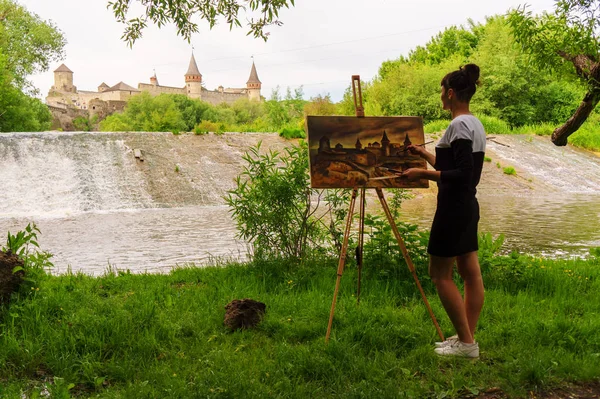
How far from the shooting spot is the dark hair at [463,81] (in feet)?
12.1

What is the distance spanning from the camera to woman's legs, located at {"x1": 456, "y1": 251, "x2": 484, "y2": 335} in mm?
3744

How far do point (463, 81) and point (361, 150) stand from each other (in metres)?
1.31

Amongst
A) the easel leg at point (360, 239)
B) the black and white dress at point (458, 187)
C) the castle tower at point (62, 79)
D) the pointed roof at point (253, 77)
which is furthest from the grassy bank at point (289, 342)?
the pointed roof at point (253, 77)

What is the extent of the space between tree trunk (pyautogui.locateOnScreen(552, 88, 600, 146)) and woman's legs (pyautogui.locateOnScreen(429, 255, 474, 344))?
272 cm

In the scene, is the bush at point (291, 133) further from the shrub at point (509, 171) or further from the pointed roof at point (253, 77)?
the pointed roof at point (253, 77)

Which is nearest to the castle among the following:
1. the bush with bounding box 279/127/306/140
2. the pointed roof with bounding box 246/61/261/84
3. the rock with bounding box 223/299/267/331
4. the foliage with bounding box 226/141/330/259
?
the pointed roof with bounding box 246/61/261/84

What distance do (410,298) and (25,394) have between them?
3537 millimetres

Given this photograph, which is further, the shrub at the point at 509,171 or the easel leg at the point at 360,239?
the shrub at the point at 509,171

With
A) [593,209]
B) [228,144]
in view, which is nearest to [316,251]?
[593,209]

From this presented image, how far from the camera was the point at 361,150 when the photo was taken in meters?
4.81

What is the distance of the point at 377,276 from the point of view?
593cm

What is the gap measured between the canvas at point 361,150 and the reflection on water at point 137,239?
350cm

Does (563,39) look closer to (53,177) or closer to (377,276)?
(377,276)

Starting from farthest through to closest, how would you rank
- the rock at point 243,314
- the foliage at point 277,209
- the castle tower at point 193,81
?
the castle tower at point 193,81 → the foliage at point 277,209 → the rock at point 243,314
